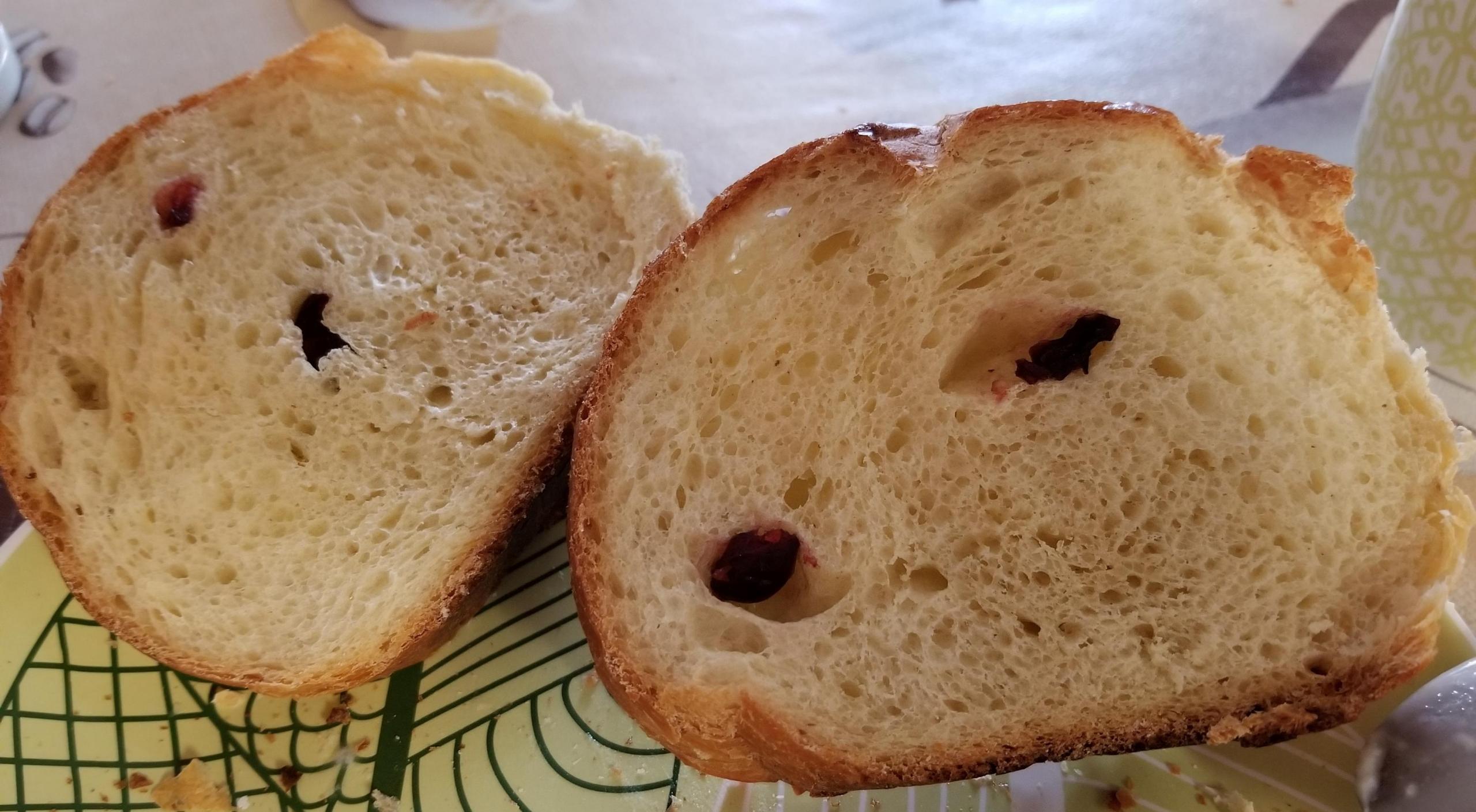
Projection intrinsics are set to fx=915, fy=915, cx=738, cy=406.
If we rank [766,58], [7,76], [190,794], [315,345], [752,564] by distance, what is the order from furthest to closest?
1. [766,58]
2. [7,76]
3. [315,345]
4. [190,794]
5. [752,564]

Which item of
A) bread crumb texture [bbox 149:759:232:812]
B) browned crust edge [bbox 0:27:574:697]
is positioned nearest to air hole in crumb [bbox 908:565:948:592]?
browned crust edge [bbox 0:27:574:697]

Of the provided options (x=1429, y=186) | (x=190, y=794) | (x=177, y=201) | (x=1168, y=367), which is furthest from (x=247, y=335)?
(x=1429, y=186)

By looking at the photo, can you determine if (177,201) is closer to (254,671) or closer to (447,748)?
(254,671)

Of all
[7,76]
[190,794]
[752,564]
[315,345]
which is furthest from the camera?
[7,76]

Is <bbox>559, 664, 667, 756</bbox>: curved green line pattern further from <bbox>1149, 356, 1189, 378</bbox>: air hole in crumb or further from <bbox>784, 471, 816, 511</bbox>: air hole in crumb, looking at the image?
<bbox>1149, 356, 1189, 378</bbox>: air hole in crumb

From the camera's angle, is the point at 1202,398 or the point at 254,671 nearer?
the point at 1202,398

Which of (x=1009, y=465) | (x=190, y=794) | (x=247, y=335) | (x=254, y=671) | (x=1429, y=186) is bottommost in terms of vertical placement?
(x=190, y=794)

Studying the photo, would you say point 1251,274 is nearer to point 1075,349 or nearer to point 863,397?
point 1075,349
